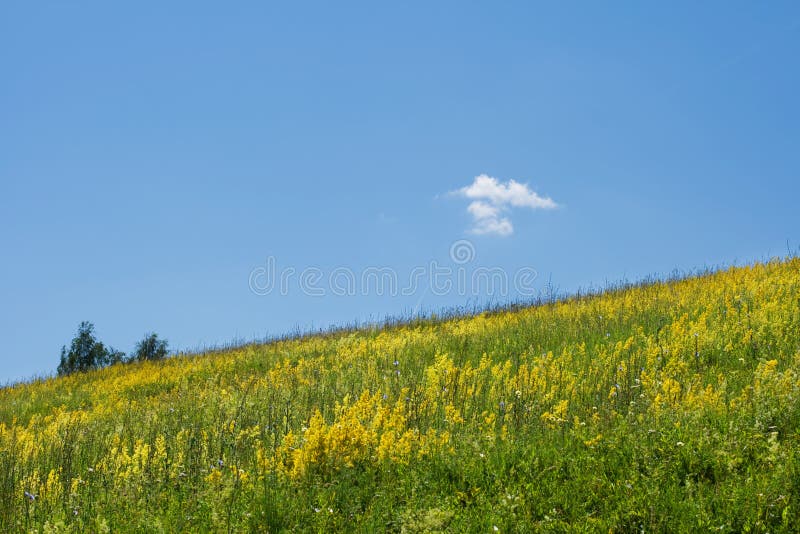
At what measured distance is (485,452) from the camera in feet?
18.8

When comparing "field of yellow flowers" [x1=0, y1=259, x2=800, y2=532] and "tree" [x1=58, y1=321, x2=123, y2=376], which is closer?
"field of yellow flowers" [x1=0, y1=259, x2=800, y2=532]

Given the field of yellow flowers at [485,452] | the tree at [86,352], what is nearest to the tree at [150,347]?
the tree at [86,352]

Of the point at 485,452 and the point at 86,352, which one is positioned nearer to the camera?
the point at 485,452

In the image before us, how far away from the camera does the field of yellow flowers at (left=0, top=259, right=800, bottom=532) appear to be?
4840mm

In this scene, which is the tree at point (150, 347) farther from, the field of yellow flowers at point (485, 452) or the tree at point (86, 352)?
the field of yellow flowers at point (485, 452)

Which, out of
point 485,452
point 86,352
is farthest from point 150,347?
point 485,452

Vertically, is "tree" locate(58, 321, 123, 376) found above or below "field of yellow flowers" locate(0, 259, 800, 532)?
above

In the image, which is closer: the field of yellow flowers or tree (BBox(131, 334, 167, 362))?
the field of yellow flowers

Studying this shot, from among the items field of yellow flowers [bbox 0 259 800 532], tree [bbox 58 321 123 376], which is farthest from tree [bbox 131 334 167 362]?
field of yellow flowers [bbox 0 259 800 532]

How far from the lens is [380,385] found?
9.40m

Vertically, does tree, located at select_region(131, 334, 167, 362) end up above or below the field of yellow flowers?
above

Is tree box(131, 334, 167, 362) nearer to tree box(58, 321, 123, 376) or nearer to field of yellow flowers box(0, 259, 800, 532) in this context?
tree box(58, 321, 123, 376)

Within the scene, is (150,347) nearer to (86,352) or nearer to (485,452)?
(86,352)

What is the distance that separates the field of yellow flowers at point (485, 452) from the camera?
15.9 ft
